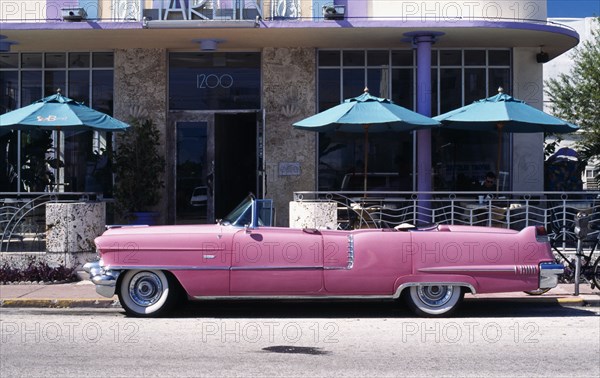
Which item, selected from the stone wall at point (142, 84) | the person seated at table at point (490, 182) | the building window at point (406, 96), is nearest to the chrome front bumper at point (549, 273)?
the person seated at table at point (490, 182)

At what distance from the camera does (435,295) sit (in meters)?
9.22

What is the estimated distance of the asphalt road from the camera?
673 cm

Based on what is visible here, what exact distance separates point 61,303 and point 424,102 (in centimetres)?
803

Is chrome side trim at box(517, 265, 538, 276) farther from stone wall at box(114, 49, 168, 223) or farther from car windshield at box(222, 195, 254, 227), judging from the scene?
stone wall at box(114, 49, 168, 223)

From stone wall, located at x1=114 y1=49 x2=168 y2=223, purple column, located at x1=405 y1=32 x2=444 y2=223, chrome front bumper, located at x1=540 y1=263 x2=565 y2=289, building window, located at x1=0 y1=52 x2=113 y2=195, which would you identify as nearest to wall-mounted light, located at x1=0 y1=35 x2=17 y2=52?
building window, located at x1=0 y1=52 x2=113 y2=195

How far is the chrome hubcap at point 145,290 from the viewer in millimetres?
9180

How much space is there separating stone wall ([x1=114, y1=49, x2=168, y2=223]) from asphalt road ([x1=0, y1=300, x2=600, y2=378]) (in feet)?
21.3

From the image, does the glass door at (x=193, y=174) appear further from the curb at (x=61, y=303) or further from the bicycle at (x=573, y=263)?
the bicycle at (x=573, y=263)

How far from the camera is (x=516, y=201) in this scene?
1323 centimetres

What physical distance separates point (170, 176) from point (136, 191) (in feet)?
3.45

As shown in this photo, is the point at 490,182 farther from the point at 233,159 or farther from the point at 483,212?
the point at 233,159

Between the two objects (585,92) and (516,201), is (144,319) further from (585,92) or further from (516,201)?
(585,92)

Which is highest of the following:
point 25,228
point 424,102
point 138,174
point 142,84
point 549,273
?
point 142,84

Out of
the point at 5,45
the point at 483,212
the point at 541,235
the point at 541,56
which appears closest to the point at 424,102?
the point at 483,212
